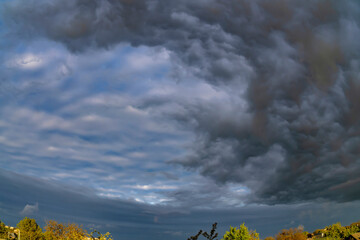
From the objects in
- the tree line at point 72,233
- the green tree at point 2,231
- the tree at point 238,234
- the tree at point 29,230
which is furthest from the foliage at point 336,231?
the green tree at point 2,231

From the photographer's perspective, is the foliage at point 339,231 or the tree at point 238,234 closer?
the tree at point 238,234

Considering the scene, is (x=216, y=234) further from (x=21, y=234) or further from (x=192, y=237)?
(x=21, y=234)

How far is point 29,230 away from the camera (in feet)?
477

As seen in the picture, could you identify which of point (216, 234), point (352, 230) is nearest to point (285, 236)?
point (352, 230)

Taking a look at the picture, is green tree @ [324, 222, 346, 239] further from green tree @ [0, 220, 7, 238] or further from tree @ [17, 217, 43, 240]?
green tree @ [0, 220, 7, 238]

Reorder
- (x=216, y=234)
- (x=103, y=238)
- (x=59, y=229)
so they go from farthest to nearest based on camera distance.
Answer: (x=59, y=229), (x=103, y=238), (x=216, y=234)

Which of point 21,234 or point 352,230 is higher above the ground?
point 352,230

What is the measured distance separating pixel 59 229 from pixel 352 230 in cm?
14893

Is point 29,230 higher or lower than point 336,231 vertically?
lower

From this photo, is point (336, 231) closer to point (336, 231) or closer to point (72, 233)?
point (336, 231)

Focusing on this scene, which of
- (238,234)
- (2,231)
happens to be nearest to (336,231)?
(238,234)

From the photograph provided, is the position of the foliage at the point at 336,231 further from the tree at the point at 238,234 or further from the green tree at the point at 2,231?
the green tree at the point at 2,231

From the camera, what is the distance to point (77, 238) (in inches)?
3199

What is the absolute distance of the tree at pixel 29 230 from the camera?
143625 millimetres
